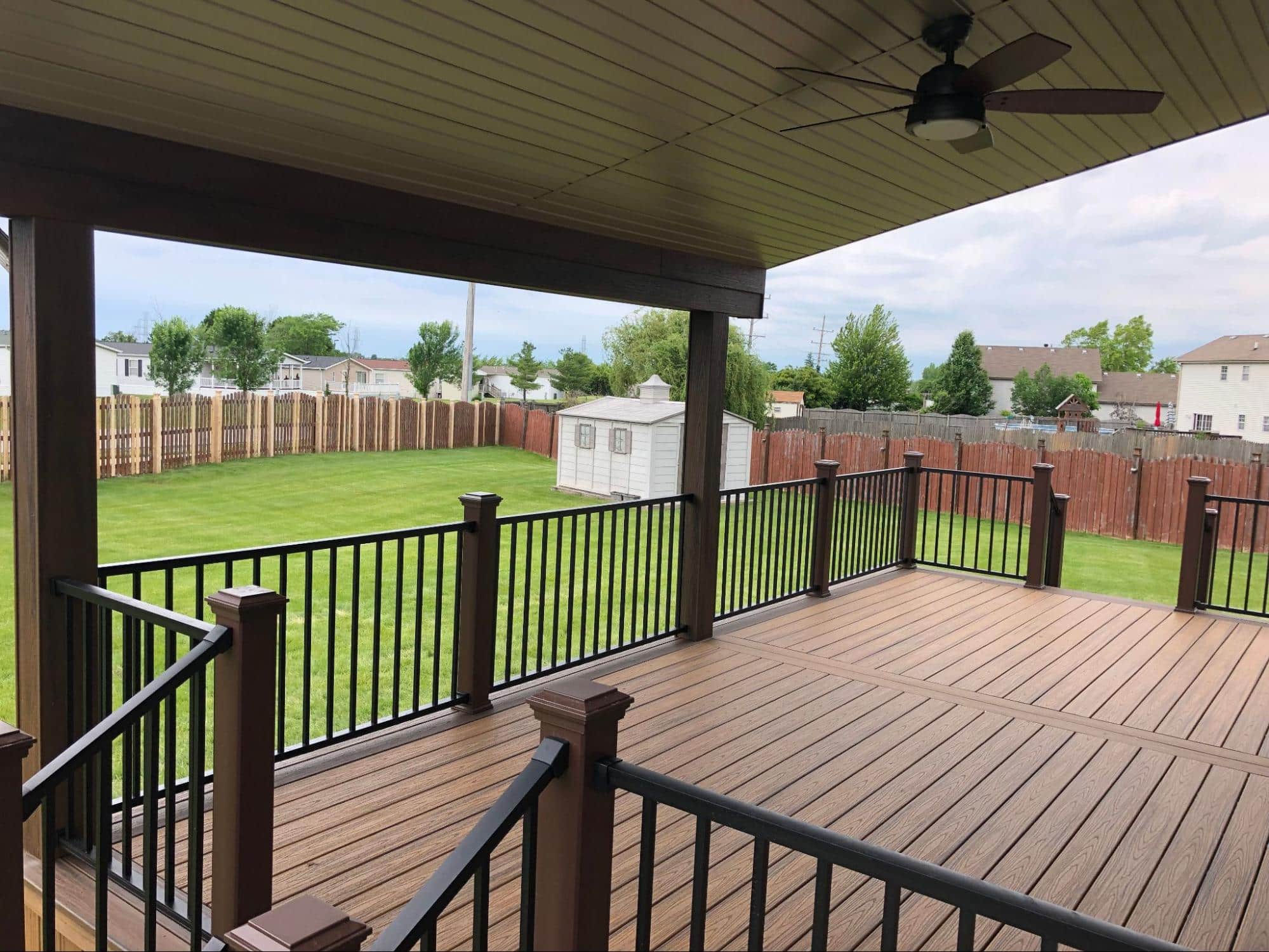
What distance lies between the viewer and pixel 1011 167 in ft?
14.3

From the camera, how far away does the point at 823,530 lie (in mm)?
6750

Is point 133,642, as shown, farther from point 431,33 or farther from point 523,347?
point 523,347

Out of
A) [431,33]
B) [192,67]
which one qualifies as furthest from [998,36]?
[192,67]

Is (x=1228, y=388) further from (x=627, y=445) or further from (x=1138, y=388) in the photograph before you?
(x=627, y=445)

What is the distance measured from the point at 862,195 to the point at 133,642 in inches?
152

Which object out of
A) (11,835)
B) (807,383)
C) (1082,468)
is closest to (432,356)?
(1082,468)

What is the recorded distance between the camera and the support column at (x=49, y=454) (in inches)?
103

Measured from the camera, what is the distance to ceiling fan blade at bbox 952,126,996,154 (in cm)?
324

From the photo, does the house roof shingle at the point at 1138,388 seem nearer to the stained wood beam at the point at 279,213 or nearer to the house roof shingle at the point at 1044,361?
the house roof shingle at the point at 1044,361

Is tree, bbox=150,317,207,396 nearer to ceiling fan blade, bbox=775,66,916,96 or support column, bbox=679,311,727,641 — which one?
support column, bbox=679,311,727,641

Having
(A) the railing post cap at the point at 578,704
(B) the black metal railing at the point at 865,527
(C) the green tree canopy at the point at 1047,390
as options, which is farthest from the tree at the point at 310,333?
(C) the green tree canopy at the point at 1047,390

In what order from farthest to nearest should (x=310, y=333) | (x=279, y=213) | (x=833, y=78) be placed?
(x=310, y=333) → (x=279, y=213) → (x=833, y=78)

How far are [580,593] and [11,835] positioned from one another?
24.8 ft

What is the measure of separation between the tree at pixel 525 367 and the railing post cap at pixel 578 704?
35.0 m
